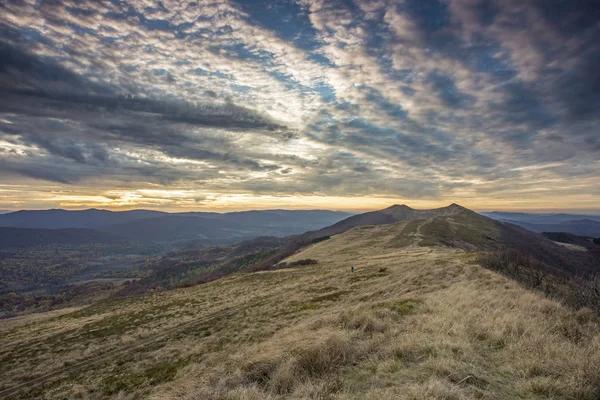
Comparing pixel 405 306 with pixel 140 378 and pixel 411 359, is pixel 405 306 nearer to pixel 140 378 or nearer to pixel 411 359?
pixel 411 359

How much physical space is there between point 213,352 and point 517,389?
744 inches

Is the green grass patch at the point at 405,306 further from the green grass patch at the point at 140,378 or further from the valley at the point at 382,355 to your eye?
the green grass patch at the point at 140,378

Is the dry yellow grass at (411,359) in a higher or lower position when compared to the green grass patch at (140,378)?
higher

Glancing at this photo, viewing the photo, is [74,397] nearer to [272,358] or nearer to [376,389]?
[272,358]

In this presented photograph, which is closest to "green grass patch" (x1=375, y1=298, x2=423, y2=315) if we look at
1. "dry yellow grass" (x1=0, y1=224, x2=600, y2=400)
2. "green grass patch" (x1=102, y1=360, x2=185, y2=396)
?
"dry yellow grass" (x1=0, y1=224, x2=600, y2=400)

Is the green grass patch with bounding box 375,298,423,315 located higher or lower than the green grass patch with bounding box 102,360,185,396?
higher

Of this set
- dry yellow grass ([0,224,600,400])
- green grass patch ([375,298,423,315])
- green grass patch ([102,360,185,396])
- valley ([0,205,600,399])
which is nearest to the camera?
dry yellow grass ([0,224,600,400])

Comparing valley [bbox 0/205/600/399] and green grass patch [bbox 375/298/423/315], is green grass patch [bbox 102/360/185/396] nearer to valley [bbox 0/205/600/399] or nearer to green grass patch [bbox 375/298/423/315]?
valley [bbox 0/205/600/399]

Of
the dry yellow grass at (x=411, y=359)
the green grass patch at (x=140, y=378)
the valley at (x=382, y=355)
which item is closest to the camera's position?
the dry yellow grass at (x=411, y=359)

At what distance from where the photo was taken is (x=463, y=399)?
5688mm

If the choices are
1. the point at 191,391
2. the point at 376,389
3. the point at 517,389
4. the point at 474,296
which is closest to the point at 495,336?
the point at 517,389

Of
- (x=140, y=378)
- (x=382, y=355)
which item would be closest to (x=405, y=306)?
(x=382, y=355)

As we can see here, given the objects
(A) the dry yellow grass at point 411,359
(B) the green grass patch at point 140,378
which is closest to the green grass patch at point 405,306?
(A) the dry yellow grass at point 411,359

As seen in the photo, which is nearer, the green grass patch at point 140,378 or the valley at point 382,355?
the valley at point 382,355
